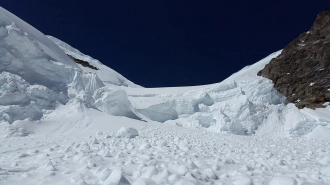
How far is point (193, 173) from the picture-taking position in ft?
12.7

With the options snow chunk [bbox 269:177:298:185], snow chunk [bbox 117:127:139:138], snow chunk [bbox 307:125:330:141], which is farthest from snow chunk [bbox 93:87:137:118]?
snow chunk [bbox 269:177:298:185]

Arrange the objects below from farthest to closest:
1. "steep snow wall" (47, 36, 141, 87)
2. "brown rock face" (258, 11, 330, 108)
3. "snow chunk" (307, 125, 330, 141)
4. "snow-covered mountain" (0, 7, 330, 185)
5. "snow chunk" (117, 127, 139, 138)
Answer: "steep snow wall" (47, 36, 141, 87)
"brown rock face" (258, 11, 330, 108)
"snow chunk" (307, 125, 330, 141)
"snow chunk" (117, 127, 139, 138)
"snow-covered mountain" (0, 7, 330, 185)

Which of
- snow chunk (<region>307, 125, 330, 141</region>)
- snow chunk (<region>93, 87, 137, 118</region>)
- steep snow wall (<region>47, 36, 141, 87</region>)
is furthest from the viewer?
steep snow wall (<region>47, 36, 141, 87</region>)

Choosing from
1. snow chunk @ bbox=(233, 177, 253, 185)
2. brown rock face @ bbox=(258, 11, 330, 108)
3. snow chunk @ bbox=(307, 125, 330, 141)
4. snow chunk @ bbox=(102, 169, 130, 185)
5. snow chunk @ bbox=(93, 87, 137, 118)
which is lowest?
snow chunk @ bbox=(307, 125, 330, 141)

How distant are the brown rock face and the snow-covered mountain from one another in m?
4.64

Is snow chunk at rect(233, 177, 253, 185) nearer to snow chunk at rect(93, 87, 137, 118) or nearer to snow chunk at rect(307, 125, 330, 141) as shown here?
snow chunk at rect(307, 125, 330, 141)

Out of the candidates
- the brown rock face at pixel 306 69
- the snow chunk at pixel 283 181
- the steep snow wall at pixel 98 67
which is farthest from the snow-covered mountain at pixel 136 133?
the steep snow wall at pixel 98 67

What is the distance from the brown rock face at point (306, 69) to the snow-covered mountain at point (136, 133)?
183 inches

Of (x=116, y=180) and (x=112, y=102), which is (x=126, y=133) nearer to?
(x=116, y=180)

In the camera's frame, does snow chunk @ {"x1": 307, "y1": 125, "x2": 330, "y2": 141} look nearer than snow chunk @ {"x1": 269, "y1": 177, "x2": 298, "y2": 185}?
No

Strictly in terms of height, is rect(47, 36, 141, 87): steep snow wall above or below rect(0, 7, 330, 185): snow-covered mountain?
above

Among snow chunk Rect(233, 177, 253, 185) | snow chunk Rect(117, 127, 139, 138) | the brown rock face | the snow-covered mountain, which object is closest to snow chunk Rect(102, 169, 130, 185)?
A: the snow-covered mountain

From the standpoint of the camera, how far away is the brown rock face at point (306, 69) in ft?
91.4

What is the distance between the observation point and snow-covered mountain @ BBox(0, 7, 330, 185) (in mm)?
3928
